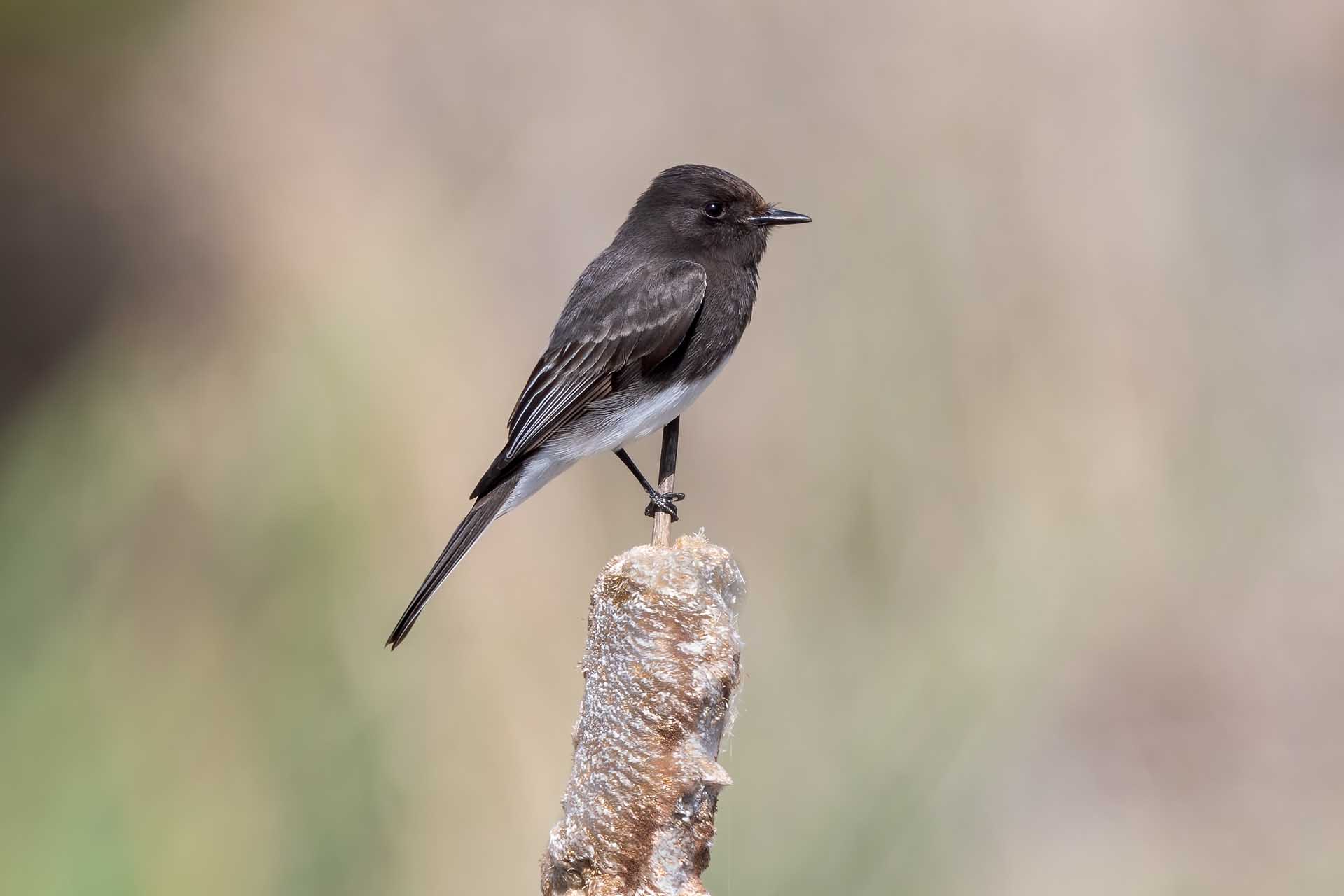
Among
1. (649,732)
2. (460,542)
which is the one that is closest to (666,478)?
(460,542)

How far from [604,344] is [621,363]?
70mm

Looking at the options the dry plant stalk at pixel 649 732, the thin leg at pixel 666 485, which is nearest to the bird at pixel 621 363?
the thin leg at pixel 666 485

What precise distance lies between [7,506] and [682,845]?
11.8ft

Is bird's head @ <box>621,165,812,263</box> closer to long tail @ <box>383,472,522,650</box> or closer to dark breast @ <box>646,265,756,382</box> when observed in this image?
dark breast @ <box>646,265,756,382</box>

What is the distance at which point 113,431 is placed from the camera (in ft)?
15.8

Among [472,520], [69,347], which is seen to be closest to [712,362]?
[472,520]

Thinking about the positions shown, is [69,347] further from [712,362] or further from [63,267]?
[712,362]

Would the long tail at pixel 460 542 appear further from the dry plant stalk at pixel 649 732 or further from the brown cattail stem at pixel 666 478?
the dry plant stalk at pixel 649 732

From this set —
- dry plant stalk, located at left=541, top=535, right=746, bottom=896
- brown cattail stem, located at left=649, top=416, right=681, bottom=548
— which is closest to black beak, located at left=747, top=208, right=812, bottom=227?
brown cattail stem, located at left=649, top=416, right=681, bottom=548

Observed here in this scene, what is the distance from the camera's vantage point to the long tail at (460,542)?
116 inches

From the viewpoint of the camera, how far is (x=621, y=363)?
11.1ft

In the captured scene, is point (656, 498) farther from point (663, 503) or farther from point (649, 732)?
point (649, 732)

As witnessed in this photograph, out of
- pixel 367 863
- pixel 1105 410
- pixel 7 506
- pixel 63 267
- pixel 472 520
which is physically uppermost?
pixel 1105 410

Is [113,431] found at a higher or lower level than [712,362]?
lower
